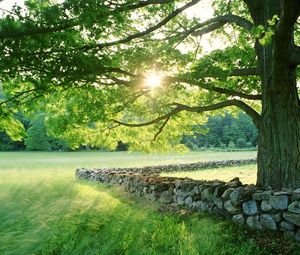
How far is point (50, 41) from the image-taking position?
7.75m

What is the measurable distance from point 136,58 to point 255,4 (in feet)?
11.3

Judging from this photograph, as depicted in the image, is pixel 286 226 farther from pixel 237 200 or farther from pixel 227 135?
pixel 227 135

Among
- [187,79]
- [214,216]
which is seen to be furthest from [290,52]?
[214,216]

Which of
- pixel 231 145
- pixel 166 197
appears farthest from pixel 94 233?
pixel 231 145

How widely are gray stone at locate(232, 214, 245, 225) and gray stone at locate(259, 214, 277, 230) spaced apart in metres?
0.56

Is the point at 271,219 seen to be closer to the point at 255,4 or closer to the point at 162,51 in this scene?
the point at 162,51

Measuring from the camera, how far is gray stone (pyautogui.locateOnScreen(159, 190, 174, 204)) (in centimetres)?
1213

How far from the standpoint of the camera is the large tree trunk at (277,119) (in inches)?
376

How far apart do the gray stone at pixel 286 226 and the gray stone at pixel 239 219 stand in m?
1.05

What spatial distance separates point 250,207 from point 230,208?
0.65m

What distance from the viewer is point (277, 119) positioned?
9.80m

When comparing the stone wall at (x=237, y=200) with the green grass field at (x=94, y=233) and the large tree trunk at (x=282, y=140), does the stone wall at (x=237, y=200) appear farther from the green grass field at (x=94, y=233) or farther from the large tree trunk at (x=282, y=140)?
the large tree trunk at (x=282, y=140)

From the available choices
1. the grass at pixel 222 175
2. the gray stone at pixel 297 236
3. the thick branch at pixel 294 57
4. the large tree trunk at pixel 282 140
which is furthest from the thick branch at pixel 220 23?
the grass at pixel 222 175

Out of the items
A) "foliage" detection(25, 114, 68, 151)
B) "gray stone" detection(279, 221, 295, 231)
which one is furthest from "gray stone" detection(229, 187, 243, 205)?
"foliage" detection(25, 114, 68, 151)
